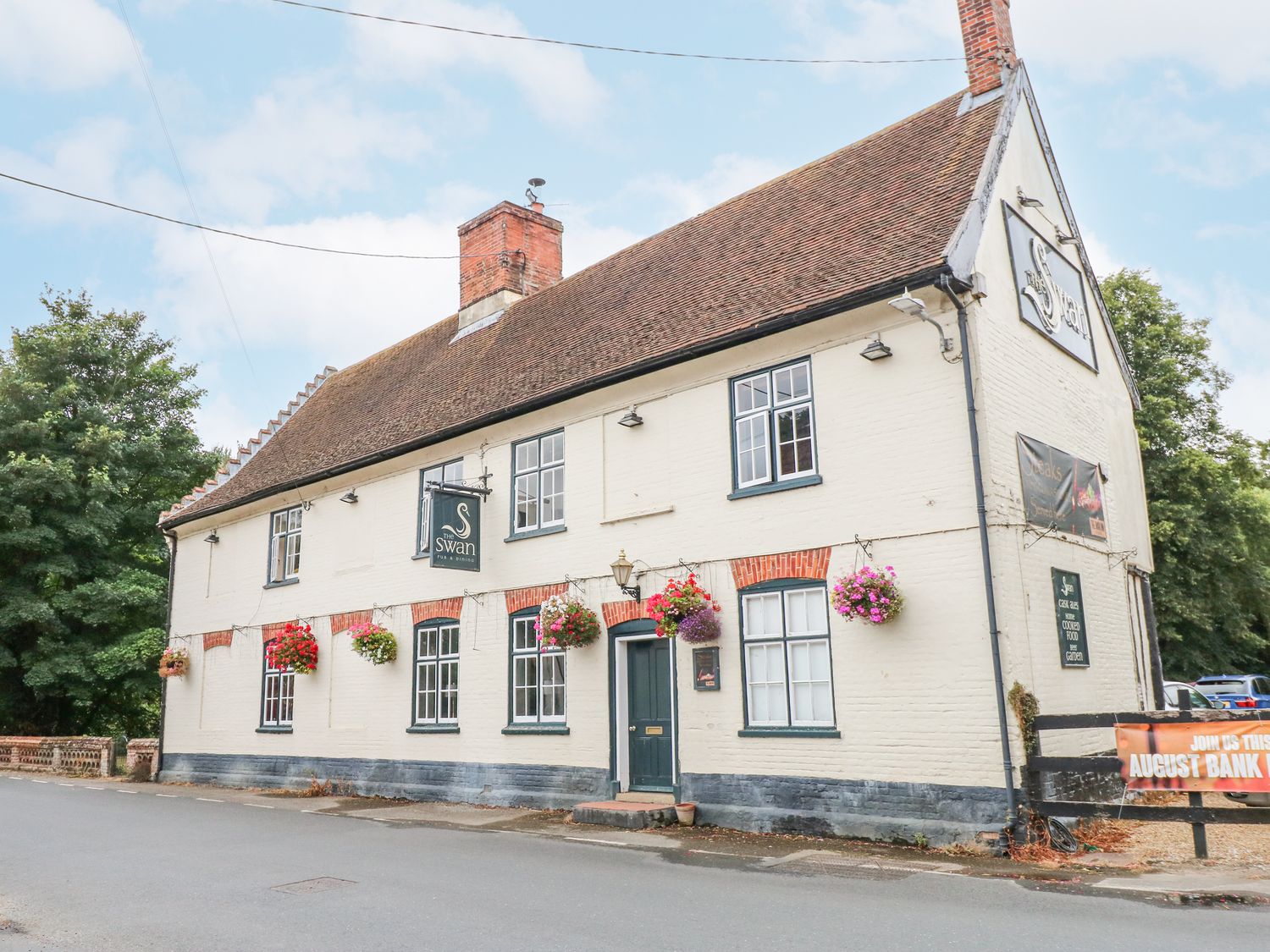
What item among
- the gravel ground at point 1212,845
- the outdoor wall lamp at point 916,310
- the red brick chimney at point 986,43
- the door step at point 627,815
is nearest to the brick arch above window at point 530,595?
the door step at point 627,815

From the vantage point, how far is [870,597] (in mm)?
10727

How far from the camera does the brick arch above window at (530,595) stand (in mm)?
14766

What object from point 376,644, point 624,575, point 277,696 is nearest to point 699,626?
point 624,575

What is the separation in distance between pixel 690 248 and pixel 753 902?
11.7 m

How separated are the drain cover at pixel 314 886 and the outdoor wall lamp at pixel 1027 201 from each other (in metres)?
11.3

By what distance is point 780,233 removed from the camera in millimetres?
15133

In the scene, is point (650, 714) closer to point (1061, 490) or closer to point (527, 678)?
point (527, 678)

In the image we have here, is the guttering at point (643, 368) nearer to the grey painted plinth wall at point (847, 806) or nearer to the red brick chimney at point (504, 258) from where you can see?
the red brick chimney at point (504, 258)

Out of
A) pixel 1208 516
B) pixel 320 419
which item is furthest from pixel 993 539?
pixel 1208 516

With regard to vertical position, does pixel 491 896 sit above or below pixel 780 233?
below

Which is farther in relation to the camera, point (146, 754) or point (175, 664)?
point (146, 754)

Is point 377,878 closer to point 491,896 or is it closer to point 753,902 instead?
point 491,896

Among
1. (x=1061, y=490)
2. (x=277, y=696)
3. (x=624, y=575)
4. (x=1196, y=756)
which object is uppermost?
(x=1061, y=490)

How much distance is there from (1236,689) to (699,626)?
78.4ft
